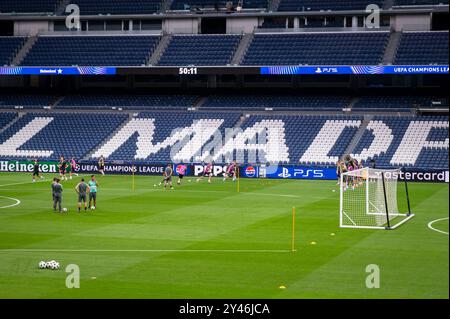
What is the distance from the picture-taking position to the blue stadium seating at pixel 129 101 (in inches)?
2702

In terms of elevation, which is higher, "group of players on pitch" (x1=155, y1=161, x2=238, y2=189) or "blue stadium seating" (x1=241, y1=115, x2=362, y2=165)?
"blue stadium seating" (x1=241, y1=115, x2=362, y2=165)

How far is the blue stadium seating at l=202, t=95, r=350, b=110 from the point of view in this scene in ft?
214

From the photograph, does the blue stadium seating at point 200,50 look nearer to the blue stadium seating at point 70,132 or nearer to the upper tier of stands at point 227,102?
the upper tier of stands at point 227,102

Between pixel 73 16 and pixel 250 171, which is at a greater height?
pixel 73 16

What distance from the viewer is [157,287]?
20.2 meters

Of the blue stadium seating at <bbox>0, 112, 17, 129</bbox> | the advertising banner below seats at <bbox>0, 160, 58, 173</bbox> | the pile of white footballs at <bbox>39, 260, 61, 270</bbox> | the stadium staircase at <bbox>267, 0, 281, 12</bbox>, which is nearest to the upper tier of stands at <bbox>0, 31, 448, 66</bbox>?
the stadium staircase at <bbox>267, 0, 281, 12</bbox>

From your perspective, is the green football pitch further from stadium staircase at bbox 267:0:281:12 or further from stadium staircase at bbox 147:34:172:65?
stadium staircase at bbox 267:0:281:12

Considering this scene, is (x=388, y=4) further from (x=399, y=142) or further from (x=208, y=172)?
(x=208, y=172)

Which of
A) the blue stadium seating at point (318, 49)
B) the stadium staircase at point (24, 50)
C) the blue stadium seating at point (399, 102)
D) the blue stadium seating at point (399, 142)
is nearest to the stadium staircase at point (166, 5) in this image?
the blue stadium seating at point (318, 49)

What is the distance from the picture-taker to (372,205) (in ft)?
119

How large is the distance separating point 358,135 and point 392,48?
9.31 meters

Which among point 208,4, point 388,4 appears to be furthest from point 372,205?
point 208,4

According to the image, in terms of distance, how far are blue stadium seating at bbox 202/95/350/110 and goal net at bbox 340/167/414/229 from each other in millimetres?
22925

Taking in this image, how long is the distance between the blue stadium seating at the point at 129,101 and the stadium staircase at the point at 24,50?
5.30m
